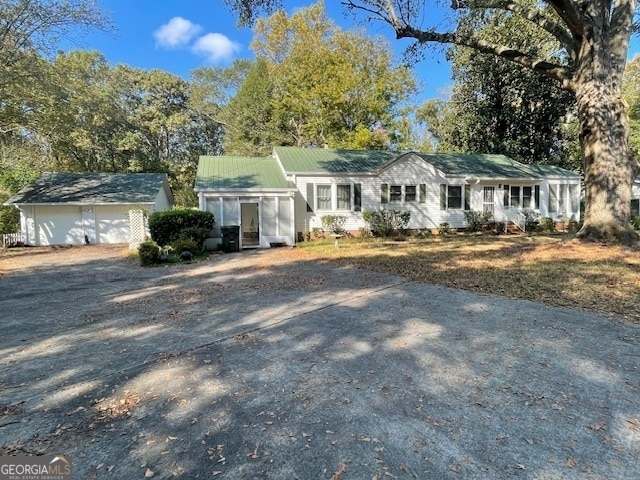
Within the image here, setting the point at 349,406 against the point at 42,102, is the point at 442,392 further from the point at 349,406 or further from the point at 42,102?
the point at 42,102

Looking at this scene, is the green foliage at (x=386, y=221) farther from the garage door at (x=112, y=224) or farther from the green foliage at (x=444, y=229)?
the garage door at (x=112, y=224)

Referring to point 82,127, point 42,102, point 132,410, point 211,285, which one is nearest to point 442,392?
point 132,410

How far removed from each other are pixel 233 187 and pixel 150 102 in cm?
2137

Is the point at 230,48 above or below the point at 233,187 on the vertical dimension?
above

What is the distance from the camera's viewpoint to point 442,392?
3139 millimetres

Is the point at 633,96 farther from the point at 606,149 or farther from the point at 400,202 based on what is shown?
the point at 606,149

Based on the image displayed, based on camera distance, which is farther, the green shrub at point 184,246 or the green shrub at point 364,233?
the green shrub at point 364,233

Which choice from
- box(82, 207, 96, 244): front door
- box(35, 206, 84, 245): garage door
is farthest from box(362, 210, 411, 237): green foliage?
box(35, 206, 84, 245): garage door

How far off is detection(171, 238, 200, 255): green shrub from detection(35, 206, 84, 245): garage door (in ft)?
29.4

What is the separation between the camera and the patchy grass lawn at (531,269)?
604 centimetres

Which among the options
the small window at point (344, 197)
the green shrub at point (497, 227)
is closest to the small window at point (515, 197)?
the green shrub at point (497, 227)

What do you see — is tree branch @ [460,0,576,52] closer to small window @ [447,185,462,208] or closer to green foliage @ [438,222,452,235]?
small window @ [447,185,462,208]

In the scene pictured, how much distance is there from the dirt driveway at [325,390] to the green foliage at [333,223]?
429 inches

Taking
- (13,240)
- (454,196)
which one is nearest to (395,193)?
(454,196)
